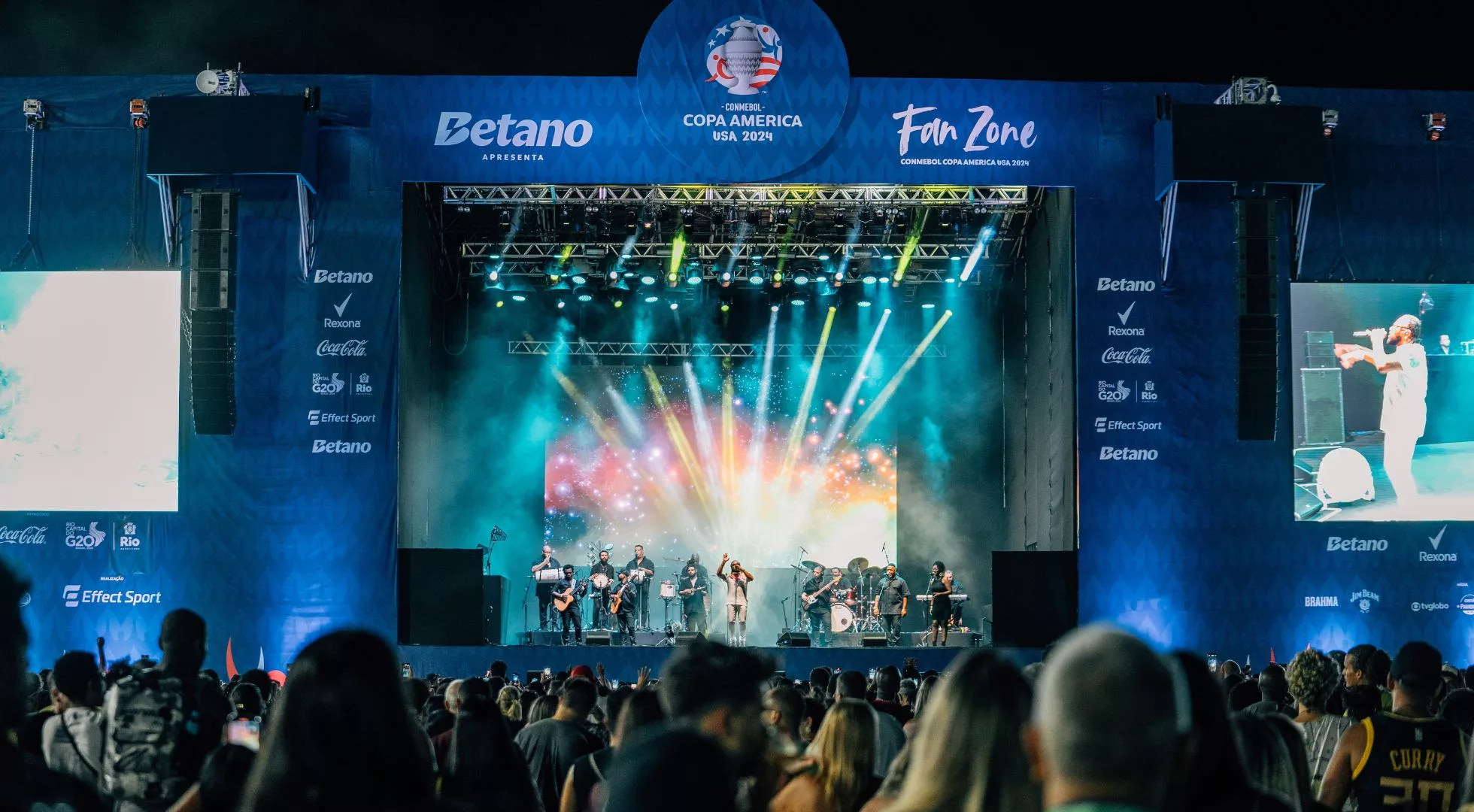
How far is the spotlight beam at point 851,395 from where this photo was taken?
73.8ft

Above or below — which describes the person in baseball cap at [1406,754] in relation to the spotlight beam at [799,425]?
below

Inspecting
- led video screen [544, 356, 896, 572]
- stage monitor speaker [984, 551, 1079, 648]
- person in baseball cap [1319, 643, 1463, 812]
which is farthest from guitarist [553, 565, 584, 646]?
person in baseball cap [1319, 643, 1463, 812]

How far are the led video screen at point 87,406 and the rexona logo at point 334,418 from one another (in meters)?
1.63

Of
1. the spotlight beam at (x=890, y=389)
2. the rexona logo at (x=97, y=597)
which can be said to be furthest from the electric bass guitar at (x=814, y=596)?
the rexona logo at (x=97, y=597)

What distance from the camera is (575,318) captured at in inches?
883

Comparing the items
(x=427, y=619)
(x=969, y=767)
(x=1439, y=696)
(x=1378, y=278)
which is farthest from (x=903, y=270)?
(x=969, y=767)

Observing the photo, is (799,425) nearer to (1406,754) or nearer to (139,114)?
(139,114)

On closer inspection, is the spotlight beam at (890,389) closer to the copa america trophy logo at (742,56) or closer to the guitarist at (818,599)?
the guitarist at (818,599)

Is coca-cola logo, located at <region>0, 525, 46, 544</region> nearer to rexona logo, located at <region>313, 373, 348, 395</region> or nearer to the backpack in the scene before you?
rexona logo, located at <region>313, 373, 348, 395</region>

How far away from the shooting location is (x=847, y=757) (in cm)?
390

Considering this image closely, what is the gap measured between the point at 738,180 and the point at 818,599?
246 inches

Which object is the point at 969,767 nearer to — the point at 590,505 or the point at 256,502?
the point at 256,502

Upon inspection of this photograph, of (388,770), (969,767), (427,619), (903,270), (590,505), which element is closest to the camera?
(388,770)

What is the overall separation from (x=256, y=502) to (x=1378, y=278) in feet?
44.3
